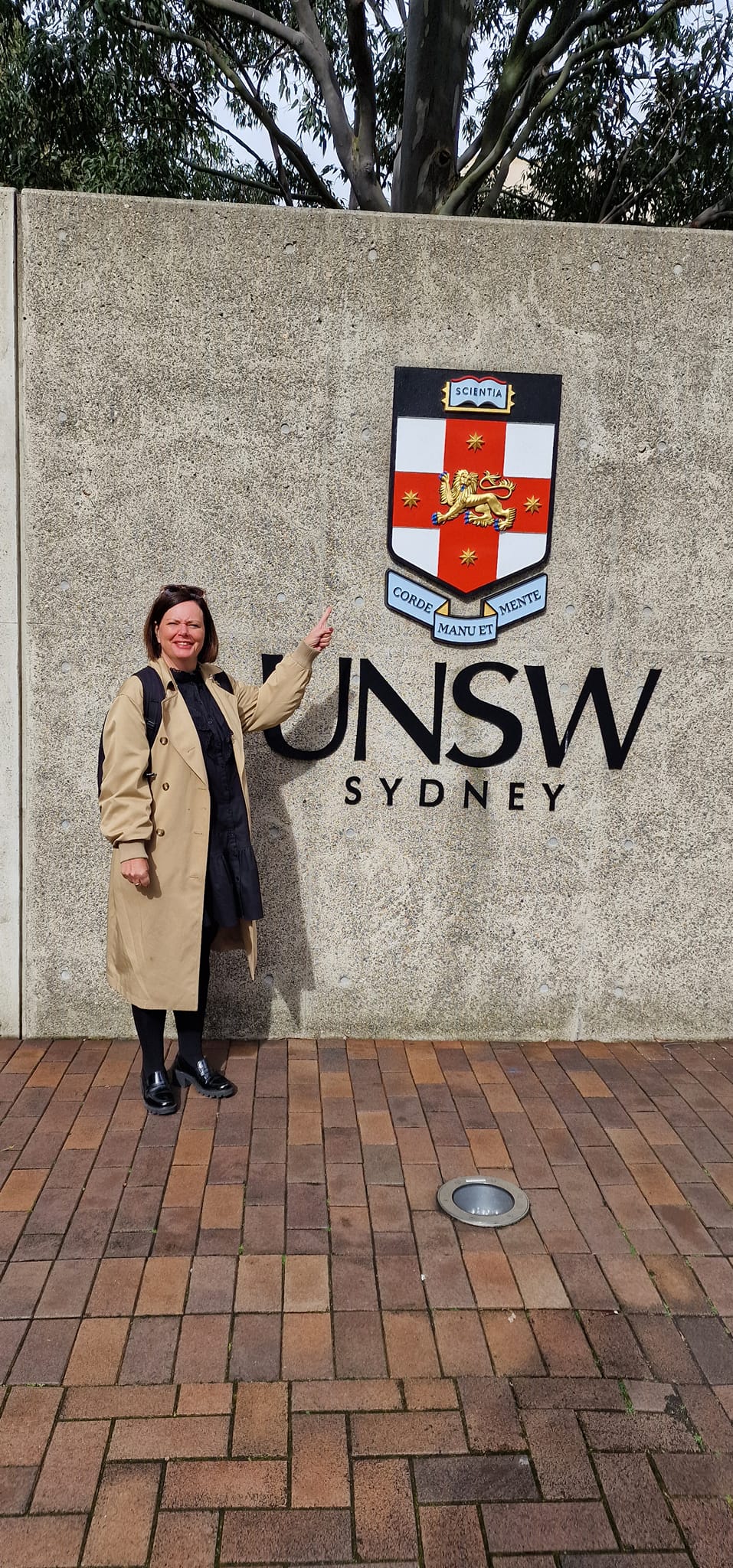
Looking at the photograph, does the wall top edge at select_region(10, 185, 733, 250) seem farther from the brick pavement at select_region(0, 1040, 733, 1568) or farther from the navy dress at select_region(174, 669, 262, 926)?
the brick pavement at select_region(0, 1040, 733, 1568)

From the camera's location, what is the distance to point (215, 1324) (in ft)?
9.28

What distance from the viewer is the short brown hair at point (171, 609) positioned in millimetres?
3852

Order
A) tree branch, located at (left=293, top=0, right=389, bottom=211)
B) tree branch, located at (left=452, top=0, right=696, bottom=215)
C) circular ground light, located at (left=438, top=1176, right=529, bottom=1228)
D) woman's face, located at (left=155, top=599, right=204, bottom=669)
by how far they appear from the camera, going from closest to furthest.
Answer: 1. circular ground light, located at (left=438, top=1176, right=529, bottom=1228)
2. woman's face, located at (left=155, top=599, right=204, bottom=669)
3. tree branch, located at (left=452, top=0, right=696, bottom=215)
4. tree branch, located at (left=293, top=0, right=389, bottom=211)

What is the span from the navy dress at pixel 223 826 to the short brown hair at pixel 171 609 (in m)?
0.11

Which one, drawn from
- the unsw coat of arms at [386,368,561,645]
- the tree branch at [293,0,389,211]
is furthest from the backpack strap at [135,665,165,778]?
the tree branch at [293,0,389,211]

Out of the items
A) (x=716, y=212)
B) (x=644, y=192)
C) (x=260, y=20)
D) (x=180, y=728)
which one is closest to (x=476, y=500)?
(x=180, y=728)

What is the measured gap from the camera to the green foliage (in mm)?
10203

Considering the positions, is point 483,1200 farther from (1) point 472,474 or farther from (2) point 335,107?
(2) point 335,107

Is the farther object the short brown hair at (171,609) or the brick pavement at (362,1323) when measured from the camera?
the short brown hair at (171,609)

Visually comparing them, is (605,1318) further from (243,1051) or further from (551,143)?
(551,143)

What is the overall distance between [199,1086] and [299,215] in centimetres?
322

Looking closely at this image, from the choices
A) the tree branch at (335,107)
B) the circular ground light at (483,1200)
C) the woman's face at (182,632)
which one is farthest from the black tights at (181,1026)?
the tree branch at (335,107)

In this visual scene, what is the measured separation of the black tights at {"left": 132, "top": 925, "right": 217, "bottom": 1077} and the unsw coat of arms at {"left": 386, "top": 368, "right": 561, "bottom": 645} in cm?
154

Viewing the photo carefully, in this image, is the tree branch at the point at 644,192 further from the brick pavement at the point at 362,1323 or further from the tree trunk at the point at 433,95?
the brick pavement at the point at 362,1323
